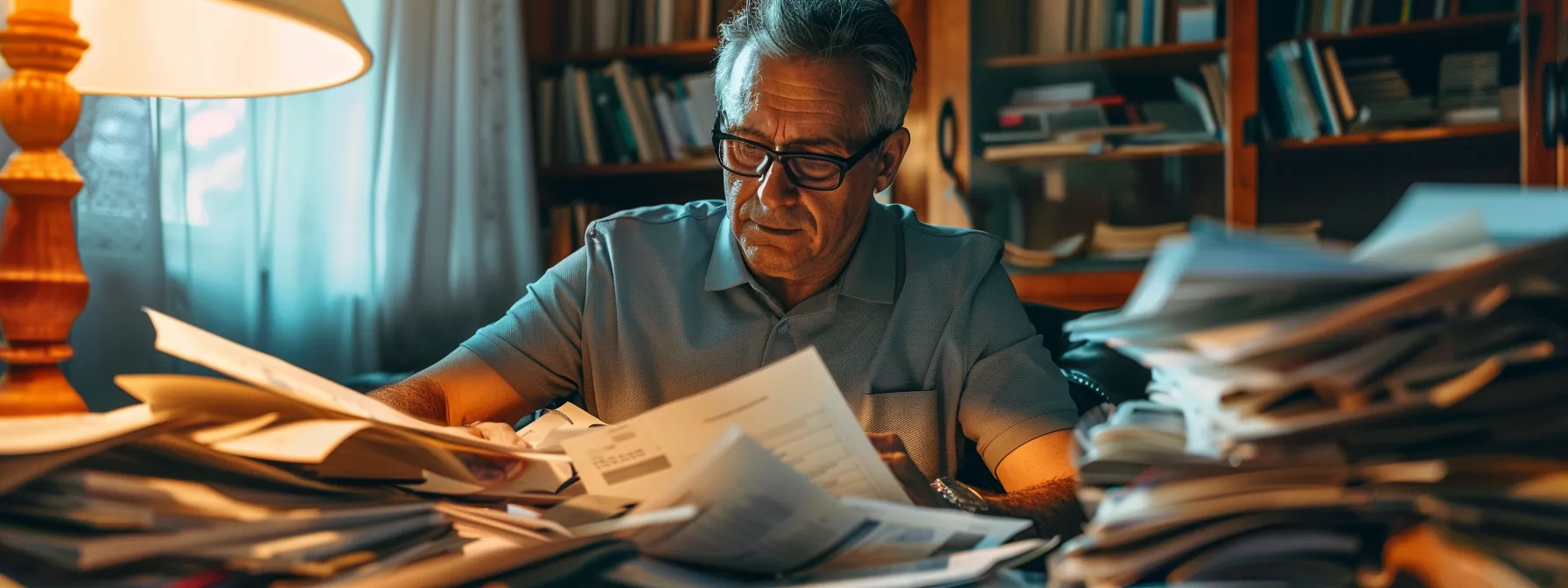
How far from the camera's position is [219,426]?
521 millimetres

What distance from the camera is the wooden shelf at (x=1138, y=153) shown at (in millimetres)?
2643

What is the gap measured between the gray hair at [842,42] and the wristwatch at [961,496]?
0.65 meters

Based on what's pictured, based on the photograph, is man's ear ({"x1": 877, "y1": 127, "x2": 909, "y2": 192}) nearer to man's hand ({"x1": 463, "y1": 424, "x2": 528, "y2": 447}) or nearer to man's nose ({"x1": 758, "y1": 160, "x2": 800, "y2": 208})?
man's nose ({"x1": 758, "y1": 160, "x2": 800, "y2": 208})

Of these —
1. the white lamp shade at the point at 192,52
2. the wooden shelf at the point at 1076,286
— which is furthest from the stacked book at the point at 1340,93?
the white lamp shade at the point at 192,52

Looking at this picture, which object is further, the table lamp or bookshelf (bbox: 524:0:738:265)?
bookshelf (bbox: 524:0:738:265)

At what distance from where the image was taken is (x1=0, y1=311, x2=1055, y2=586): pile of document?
0.46 meters

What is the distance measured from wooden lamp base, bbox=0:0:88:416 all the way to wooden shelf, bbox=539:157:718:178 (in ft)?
6.90

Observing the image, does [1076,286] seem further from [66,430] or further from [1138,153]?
[66,430]

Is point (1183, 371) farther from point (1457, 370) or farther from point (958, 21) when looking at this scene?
point (958, 21)

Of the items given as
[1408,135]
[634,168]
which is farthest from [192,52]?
[1408,135]

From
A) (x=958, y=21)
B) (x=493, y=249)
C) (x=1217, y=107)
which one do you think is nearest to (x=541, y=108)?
(x=493, y=249)

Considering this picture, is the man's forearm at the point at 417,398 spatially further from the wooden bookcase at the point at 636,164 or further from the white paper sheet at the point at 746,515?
the wooden bookcase at the point at 636,164

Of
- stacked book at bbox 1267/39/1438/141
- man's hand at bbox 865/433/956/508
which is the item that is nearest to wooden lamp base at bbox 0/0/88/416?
man's hand at bbox 865/433/956/508

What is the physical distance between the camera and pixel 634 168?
2945 millimetres
